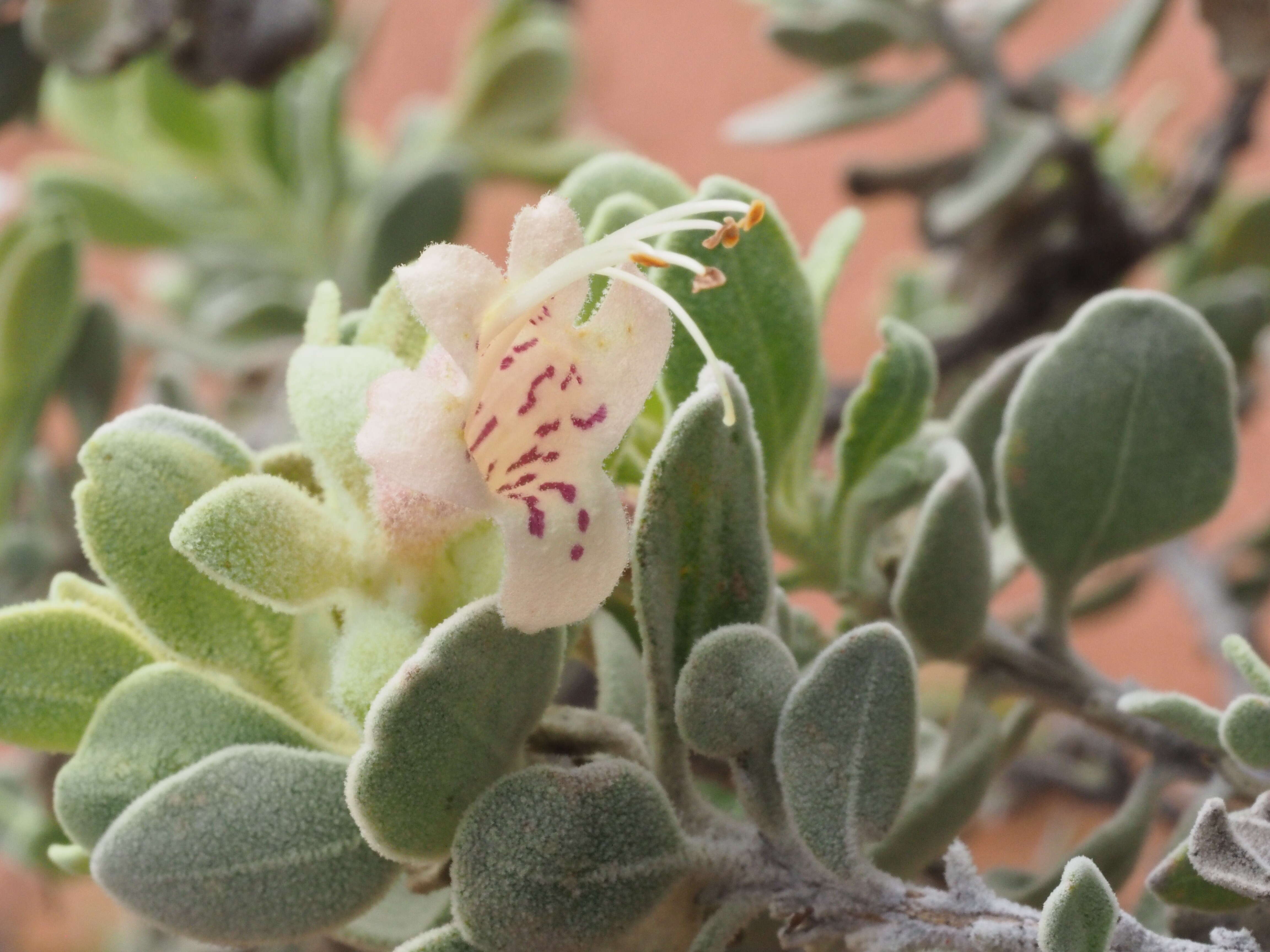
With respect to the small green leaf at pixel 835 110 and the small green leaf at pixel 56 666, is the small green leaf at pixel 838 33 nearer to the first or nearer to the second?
the small green leaf at pixel 835 110

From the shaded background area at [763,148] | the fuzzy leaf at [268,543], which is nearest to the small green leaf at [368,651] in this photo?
the fuzzy leaf at [268,543]

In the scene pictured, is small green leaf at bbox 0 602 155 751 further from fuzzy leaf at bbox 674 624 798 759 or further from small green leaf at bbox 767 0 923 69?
small green leaf at bbox 767 0 923 69

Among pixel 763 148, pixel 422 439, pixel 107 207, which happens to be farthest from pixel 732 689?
pixel 763 148

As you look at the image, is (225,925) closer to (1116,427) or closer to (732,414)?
(732,414)

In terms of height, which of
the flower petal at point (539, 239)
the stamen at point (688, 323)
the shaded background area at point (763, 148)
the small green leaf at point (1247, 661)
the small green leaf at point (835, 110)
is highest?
the flower petal at point (539, 239)

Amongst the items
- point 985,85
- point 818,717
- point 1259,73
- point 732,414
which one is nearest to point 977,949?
point 818,717
